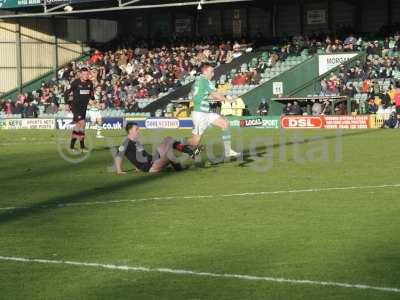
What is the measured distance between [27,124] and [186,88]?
28.4 ft

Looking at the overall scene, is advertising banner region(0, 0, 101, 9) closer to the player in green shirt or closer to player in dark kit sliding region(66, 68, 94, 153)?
player in dark kit sliding region(66, 68, 94, 153)

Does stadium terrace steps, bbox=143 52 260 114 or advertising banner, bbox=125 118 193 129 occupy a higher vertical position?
stadium terrace steps, bbox=143 52 260 114

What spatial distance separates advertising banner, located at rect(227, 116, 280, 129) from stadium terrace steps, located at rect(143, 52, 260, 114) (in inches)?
269

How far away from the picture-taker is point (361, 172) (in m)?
16.2

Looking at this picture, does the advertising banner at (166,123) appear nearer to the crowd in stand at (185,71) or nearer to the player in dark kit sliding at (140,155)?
the crowd in stand at (185,71)

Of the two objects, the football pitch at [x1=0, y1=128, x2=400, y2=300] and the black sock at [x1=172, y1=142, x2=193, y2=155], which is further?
the black sock at [x1=172, y1=142, x2=193, y2=155]

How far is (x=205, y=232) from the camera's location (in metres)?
9.69

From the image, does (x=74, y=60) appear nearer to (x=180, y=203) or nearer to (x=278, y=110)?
(x=278, y=110)

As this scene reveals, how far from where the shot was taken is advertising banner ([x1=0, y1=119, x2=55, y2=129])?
44.7 m

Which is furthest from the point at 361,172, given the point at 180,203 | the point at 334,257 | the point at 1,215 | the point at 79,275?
the point at 79,275

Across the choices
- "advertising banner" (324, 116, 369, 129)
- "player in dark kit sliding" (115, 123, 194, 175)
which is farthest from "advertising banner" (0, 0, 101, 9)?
"player in dark kit sliding" (115, 123, 194, 175)

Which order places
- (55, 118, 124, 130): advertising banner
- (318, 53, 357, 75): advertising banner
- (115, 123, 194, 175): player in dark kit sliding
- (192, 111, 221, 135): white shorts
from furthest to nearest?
(318, 53, 357, 75): advertising banner, (55, 118, 124, 130): advertising banner, (192, 111, 221, 135): white shorts, (115, 123, 194, 175): player in dark kit sliding

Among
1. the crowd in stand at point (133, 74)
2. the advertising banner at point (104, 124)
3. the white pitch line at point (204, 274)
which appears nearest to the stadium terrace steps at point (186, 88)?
the crowd in stand at point (133, 74)

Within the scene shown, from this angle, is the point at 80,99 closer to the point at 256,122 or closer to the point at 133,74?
the point at 256,122
